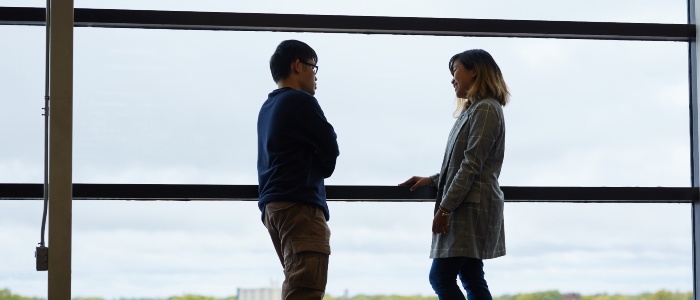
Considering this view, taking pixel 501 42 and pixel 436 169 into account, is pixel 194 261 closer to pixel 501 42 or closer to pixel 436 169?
pixel 436 169

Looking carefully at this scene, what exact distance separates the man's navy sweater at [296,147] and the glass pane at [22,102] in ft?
3.01

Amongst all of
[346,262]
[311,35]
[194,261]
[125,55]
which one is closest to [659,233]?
[346,262]

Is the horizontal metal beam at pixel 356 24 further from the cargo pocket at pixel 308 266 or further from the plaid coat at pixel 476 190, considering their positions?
the cargo pocket at pixel 308 266

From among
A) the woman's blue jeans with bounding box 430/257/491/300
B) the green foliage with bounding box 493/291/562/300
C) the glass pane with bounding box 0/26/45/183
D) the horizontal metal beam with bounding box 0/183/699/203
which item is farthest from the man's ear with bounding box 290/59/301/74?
→ the green foliage with bounding box 493/291/562/300

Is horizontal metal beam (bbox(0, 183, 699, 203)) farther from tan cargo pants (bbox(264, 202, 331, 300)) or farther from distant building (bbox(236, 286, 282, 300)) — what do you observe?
tan cargo pants (bbox(264, 202, 331, 300))

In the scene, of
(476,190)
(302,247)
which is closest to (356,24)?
(476,190)

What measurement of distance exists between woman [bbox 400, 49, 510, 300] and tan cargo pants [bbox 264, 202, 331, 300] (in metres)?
0.42

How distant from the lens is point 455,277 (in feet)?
10.4

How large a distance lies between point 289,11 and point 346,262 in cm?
96

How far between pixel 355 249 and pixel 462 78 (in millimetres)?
761

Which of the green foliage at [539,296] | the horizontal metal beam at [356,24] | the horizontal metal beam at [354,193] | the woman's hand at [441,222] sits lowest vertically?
the green foliage at [539,296]

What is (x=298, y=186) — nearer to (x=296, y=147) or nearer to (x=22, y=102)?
(x=296, y=147)

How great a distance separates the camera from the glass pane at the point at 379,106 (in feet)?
11.2

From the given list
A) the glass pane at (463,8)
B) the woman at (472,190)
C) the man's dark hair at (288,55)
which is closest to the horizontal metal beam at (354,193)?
the woman at (472,190)
